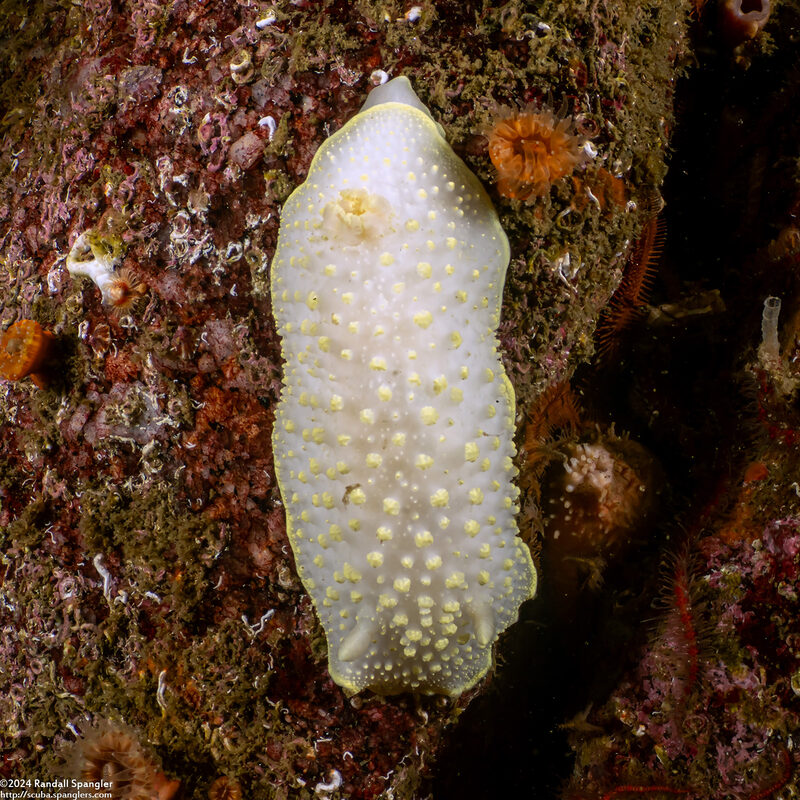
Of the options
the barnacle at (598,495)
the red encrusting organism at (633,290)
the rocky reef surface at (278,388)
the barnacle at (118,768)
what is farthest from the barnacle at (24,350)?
the red encrusting organism at (633,290)

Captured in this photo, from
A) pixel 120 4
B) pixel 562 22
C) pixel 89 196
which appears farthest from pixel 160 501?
pixel 562 22

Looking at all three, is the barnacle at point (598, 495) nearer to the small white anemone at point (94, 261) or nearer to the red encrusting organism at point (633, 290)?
the red encrusting organism at point (633, 290)

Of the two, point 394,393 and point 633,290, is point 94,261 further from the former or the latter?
point 633,290

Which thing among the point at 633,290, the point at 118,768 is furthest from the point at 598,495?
the point at 118,768

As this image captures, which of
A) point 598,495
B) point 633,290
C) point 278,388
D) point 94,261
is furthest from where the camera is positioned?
point 598,495

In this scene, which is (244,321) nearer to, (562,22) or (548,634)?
(562,22)
